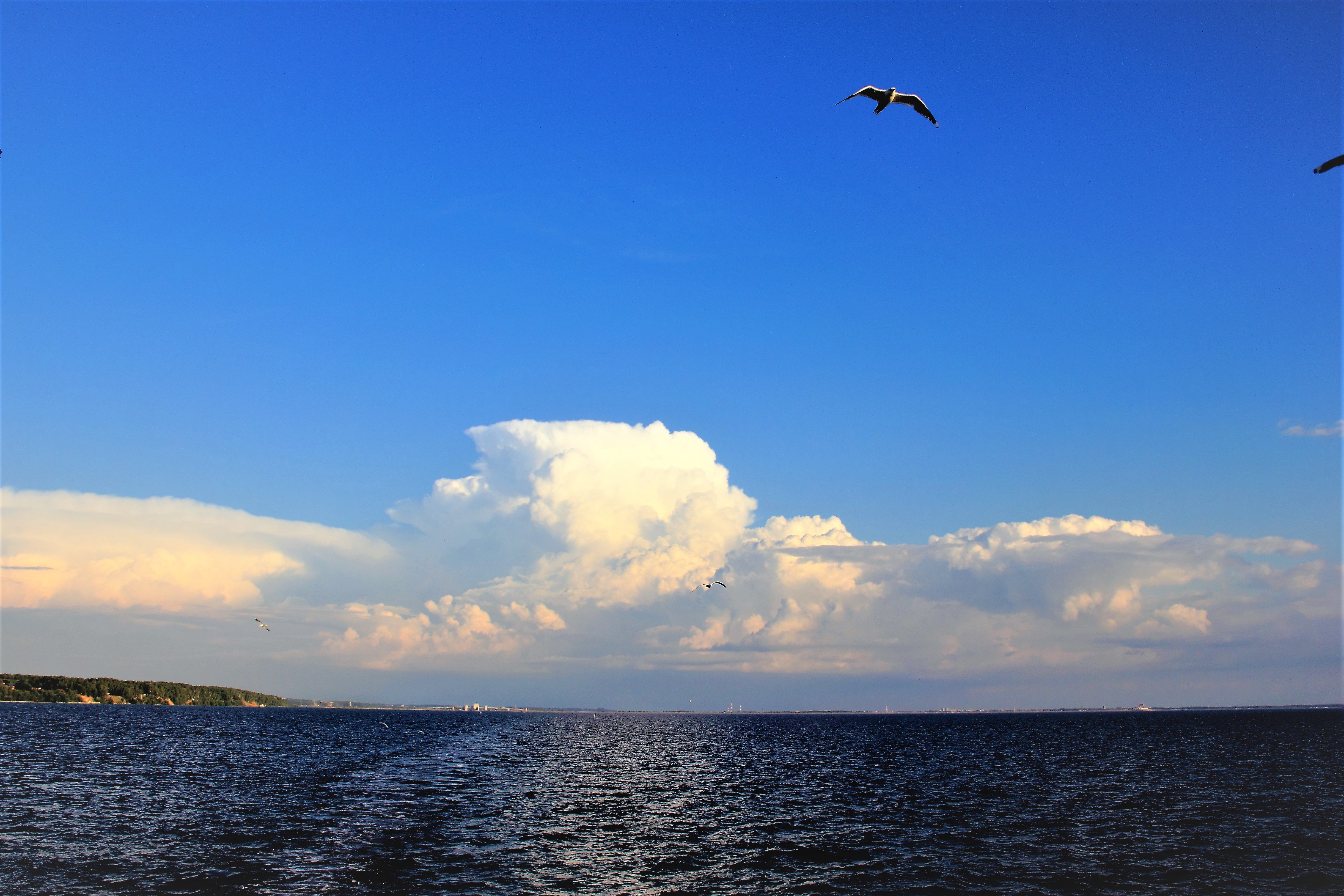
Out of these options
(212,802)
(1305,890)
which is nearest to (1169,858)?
(1305,890)

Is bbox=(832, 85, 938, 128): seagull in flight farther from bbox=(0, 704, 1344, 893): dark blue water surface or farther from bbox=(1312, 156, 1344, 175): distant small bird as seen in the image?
bbox=(0, 704, 1344, 893): dark blue water surface

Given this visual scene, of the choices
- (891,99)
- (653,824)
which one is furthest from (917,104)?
(653,824)

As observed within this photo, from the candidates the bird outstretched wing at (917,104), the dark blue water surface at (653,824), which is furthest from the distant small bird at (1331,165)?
the dark blue water surface at (653,824)

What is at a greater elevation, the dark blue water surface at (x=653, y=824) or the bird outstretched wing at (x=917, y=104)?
the bird outstretched wing at (x=917, y=104)

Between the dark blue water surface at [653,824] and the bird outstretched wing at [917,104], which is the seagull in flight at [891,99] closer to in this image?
the bird outstretched wing at [917,104]

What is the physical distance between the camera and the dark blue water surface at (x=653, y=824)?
3497cm

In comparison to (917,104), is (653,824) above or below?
below

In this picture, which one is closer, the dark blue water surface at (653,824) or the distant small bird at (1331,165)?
the distant small bird at (1331,165)

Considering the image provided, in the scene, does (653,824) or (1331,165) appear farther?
(653,824)

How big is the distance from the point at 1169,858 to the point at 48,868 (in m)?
57.5

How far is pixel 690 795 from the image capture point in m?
61.3

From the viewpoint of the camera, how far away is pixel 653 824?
4819 cm

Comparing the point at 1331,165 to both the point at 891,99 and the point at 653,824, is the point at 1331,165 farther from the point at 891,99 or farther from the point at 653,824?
the point at 653,824

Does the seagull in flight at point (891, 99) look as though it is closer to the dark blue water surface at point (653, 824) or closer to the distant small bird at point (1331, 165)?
the distant small bird at point (1331, 165)
